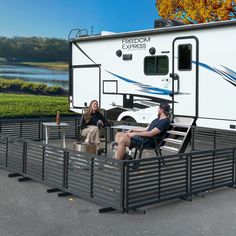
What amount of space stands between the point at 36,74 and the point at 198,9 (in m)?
7.20

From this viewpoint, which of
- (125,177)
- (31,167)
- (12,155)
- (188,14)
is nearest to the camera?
(125,177)

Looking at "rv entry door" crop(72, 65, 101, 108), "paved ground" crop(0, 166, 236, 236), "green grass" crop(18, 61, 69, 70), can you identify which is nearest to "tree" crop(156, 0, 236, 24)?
"green grass" crop(18, 61, 69, 70)

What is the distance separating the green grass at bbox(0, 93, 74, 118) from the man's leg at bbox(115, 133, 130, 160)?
36.1ft

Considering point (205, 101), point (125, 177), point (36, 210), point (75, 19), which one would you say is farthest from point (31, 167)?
point (75, 19)

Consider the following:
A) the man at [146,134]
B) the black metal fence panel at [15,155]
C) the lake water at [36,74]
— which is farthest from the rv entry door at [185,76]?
the lake water at [36,74]

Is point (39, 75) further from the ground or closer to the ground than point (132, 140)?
further from the ground

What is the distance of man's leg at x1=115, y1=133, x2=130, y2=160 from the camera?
22.4ft

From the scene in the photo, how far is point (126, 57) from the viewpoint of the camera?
10.7 meters

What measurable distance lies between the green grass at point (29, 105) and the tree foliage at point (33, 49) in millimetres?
1765

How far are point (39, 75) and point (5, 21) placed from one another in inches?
98.3

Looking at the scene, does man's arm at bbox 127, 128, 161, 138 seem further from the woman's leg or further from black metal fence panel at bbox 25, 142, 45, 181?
the woman's leg

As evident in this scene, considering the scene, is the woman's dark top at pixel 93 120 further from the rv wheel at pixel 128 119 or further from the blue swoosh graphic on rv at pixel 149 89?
the rv wheel at pixel 128 119

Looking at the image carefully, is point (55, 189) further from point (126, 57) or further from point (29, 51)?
point (29, 51)

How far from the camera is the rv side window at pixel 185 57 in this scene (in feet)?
30.9
